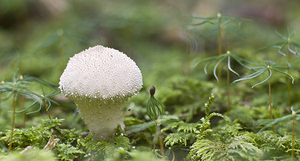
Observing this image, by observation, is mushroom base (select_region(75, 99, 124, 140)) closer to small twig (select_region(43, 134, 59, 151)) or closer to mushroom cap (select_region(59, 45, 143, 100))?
mushroom cap (select_region(59, 45, 143, 100))

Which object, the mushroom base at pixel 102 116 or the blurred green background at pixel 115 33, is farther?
the blurred green background at pixel 115 33

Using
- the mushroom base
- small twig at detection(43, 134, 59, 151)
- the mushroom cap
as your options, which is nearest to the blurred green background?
the mushroom base

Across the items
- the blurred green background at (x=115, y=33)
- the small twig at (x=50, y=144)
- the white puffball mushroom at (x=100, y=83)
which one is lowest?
the small twig at (x=50, y=144)

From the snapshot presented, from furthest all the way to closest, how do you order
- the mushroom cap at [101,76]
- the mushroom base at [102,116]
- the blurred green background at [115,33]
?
the blurred green background at [115,33] → the mushroom base at [102,116] → the mushroom cap at [101,76]

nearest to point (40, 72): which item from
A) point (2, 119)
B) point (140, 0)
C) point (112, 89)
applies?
point (2, 119)

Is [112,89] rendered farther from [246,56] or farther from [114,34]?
[114,34]

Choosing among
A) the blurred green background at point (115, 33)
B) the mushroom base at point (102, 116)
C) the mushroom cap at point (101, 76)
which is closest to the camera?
the mushroom cap at point (101, 76)

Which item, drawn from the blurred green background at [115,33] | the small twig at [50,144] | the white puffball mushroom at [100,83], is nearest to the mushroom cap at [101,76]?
the white puffball mushroom at [100,83]

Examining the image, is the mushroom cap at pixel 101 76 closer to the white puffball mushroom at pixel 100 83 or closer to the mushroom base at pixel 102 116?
the white puffball mushroom at pixel 100 83
